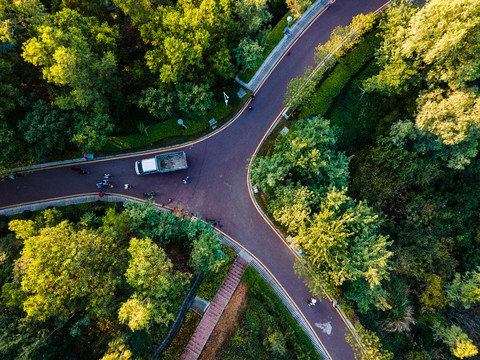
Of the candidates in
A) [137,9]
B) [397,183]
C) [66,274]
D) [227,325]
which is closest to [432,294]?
[397,183]

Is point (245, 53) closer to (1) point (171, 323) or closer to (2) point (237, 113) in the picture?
(2) point (237, 113)

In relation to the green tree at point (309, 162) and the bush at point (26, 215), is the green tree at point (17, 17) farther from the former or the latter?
the green tree at point (309, 162)

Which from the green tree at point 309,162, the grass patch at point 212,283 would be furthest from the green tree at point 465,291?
the grass patch at point 212,283

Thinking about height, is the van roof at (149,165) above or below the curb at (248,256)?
above

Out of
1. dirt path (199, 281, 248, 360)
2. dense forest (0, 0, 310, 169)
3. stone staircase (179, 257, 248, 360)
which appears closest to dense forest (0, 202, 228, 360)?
stone staircase (179, 257, 248, 360)

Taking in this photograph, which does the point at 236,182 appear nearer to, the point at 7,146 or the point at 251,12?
the point at 251,12

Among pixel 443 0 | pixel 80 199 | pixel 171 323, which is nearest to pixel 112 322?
pixel 171 323

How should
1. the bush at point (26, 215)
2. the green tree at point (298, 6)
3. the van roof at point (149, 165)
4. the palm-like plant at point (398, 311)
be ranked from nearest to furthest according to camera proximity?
the bush at point (26, 215), the palm-like plant at point (398, 311), the van roof at point (149, 165), the green tree at point (298, 6)
